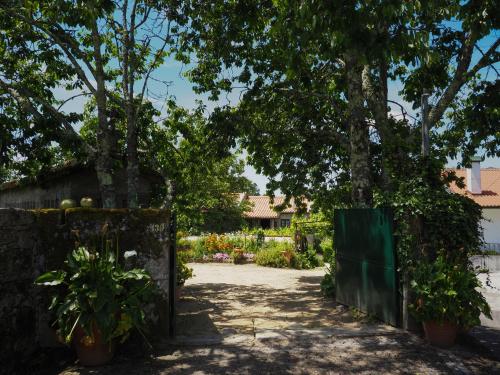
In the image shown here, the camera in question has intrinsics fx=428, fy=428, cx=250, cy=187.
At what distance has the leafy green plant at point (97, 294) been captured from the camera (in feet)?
15.7

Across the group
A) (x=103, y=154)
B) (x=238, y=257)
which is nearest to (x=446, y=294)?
(x=103, y=154)

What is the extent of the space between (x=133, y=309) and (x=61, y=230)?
1.45 metres

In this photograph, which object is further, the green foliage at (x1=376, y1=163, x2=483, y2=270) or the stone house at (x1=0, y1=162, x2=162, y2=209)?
the stone house at (x1=0, y1=162, x2=162, y2=209)

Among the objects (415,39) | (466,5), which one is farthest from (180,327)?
(466,5)

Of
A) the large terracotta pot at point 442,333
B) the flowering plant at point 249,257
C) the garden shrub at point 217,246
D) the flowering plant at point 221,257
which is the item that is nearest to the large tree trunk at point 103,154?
the large terracotta pot at point 442,333

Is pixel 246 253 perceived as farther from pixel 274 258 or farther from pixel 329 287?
pixel 329 287

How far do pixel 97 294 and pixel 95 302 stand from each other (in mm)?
88

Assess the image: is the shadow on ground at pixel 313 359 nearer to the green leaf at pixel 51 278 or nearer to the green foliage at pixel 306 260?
the green leaf at pixel 51 278

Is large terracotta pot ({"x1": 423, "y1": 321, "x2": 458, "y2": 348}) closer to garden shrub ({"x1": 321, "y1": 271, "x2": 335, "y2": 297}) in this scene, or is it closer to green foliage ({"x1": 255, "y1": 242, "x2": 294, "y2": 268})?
garden shrub ({"x1": 321, "y1": 271, "x2": 335, "y2": 297})

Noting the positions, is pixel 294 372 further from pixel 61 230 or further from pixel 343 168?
pixel 343 168

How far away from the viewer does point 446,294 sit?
557 cm

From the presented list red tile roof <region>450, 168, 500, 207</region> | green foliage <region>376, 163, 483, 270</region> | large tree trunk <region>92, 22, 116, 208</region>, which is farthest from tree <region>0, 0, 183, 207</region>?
red tile roof <region>450, 168, 500, 207</region>

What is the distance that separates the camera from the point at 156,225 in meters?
5.91

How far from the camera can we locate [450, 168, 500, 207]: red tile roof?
2908 cm
